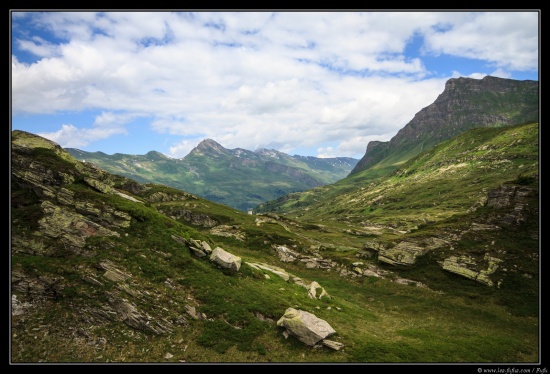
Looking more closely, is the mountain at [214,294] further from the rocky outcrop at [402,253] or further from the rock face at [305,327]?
the rocky outcrop at [402,253]

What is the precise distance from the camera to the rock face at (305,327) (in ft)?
89.8

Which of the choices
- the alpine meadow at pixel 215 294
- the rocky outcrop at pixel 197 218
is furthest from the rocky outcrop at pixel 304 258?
the rocky outcrop at pixel 197 218

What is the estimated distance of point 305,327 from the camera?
27766mm

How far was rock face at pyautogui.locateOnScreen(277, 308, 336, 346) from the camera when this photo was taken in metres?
27.4

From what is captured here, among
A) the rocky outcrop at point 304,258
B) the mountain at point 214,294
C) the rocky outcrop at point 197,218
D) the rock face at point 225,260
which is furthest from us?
the rocky outcrop at point 197,218

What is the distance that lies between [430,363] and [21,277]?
38797mm

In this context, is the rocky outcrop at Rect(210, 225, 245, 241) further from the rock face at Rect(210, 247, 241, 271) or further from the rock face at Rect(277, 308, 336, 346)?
the rock face at Rect(277, 308, 336, 346)

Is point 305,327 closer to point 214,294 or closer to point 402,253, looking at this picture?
point 214,294

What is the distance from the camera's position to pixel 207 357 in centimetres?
2544

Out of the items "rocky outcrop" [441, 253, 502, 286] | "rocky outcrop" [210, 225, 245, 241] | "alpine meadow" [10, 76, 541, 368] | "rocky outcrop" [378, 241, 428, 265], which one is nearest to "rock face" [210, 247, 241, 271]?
"alpine meadow" [10, 76, 541, 368]

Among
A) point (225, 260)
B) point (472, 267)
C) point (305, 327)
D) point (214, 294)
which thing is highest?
point (472, 267)

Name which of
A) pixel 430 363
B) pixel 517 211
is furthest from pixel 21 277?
pixel 517 211

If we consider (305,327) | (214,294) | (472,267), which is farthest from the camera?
(472,267)

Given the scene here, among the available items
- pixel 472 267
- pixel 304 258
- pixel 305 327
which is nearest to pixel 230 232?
pixel 304 258
